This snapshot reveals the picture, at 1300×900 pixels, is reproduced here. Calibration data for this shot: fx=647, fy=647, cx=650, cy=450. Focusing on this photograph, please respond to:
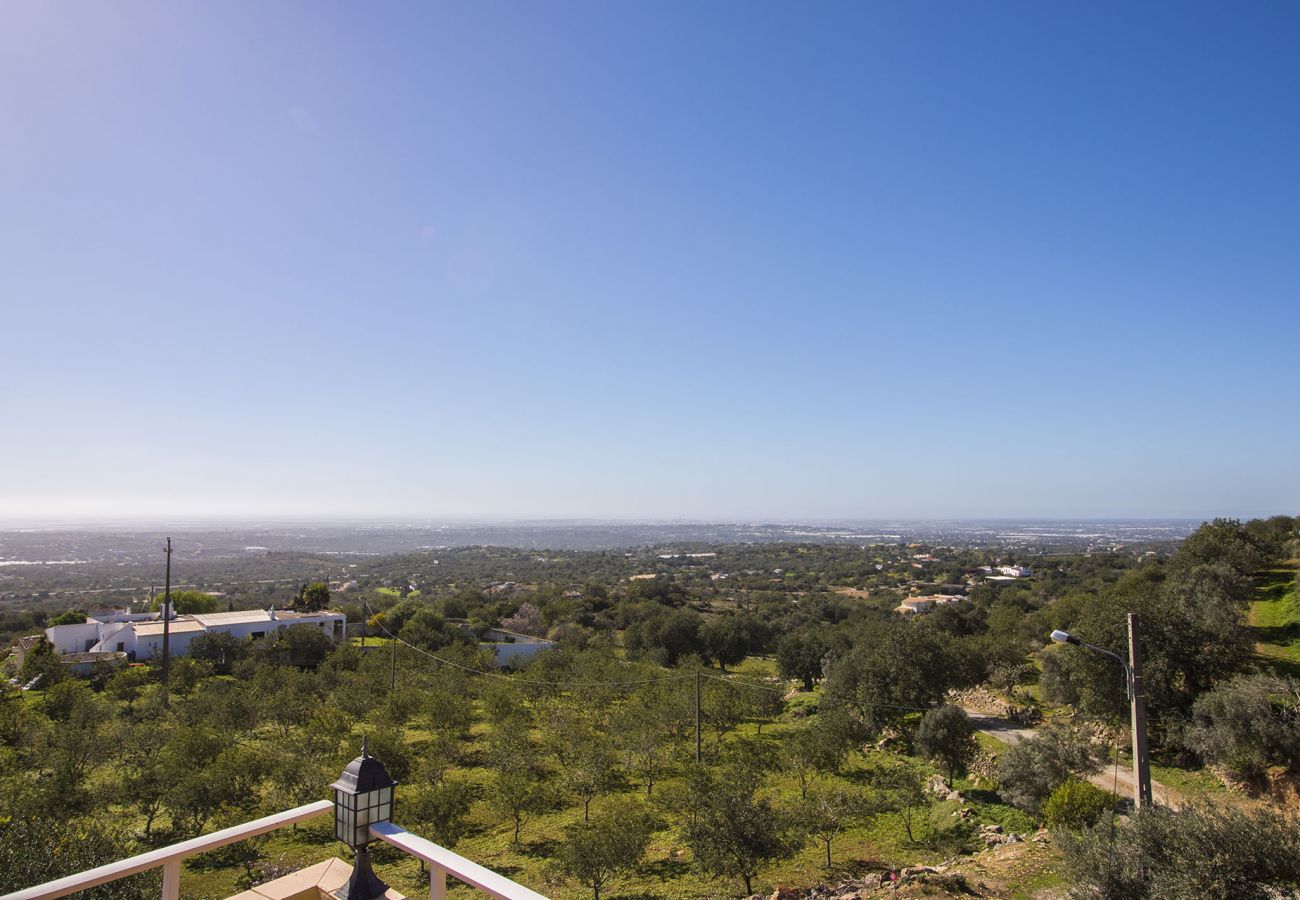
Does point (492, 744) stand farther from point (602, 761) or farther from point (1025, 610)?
point (1025, 610)

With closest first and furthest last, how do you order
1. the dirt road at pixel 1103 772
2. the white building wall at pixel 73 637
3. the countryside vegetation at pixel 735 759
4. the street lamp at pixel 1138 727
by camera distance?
the street lamp at pixel 1138 727 < the countryside vegetation at pixel 735 759 < the dirt road at pixel 1103 772 < the white building wall at pixel 73 637

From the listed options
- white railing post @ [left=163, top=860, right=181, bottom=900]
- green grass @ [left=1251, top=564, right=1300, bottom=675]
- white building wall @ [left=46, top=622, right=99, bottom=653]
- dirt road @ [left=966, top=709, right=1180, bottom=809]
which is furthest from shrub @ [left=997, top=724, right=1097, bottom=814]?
white building wall @ [left=46, top=622, right=99, bottom=653]

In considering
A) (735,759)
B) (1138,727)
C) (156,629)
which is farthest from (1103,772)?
(156,629)

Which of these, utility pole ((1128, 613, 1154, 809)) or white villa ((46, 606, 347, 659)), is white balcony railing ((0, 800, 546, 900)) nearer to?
utility pole ((1128, 613, 1154, 809))

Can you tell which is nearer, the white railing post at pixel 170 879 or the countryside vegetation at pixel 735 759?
the white railing post at pixel 170 879

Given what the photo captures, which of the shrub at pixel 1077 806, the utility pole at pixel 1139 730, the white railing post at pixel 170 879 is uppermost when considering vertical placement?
the white railing post at pixel 170 879

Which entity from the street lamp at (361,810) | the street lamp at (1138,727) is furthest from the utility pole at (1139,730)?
the street lamp at (361,810)

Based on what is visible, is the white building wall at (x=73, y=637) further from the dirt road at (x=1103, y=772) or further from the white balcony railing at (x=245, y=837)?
the dirt road at (x=1103, y=772)

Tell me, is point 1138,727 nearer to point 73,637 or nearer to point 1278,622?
point 1278,622
